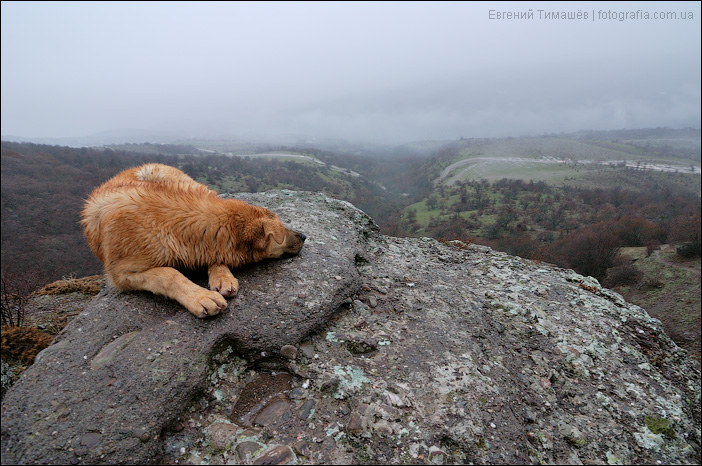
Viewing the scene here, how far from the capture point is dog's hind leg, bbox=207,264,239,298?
368cm

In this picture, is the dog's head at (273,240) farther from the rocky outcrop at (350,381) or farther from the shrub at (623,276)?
the shrub at (623,276)

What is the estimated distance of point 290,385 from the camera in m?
3.15

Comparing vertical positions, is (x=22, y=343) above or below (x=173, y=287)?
below

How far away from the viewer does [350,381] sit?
10.4ft

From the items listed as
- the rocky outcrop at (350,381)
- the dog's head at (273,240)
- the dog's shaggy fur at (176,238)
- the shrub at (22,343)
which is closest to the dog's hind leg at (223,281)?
the dog's shaggy fur at (176,238)

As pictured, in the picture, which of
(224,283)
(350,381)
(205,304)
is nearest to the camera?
(350,381)

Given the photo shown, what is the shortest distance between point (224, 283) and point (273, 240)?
908 millimetres

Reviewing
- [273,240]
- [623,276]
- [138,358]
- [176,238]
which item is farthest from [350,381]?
[623,276]

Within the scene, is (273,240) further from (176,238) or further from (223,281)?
(176,238)

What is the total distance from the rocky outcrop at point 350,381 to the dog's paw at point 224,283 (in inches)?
4.6

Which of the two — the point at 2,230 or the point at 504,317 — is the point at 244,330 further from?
the point at 2,230

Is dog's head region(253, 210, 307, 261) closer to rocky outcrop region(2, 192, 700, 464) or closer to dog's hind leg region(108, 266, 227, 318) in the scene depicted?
rocky outcrop region(2, 192, 700, 464)

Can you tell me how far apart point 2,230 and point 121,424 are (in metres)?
70.1

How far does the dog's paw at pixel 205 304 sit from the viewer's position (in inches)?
132
